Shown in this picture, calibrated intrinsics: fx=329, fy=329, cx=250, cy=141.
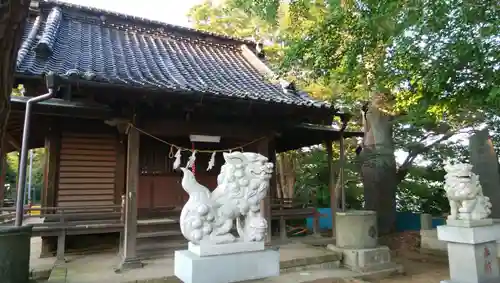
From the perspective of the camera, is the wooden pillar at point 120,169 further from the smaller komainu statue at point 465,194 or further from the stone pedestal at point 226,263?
the smaller komainu statue at point 465,194

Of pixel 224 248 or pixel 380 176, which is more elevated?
pixel 380 176

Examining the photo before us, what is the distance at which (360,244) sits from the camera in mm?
7281

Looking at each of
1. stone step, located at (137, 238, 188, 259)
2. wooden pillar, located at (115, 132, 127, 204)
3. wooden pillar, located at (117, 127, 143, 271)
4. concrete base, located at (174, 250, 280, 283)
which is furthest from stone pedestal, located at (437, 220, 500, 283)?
wooden pillar, located at (115, 132, 127, 204)

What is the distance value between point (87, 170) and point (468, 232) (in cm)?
811

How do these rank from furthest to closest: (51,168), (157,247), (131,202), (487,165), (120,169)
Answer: (487,165), (120,169), (51,168), (157,247), (131,202)

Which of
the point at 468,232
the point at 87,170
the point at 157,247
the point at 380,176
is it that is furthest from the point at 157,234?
the point at 380,176

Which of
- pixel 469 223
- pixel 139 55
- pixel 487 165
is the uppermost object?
pixel 139 55

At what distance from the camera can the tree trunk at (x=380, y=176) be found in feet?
37.8

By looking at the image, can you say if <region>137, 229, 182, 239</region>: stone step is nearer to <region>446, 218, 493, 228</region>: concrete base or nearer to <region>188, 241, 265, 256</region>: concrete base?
<region>188, 241, 265, 256</region>: concrete base

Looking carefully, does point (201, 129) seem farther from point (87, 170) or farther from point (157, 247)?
point (87, 170)

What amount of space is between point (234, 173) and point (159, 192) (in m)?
5.52

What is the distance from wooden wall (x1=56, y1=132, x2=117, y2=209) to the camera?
7883 mm

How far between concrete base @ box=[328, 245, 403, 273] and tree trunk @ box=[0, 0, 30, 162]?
6836mm

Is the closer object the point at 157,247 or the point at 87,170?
the point at 157,247
